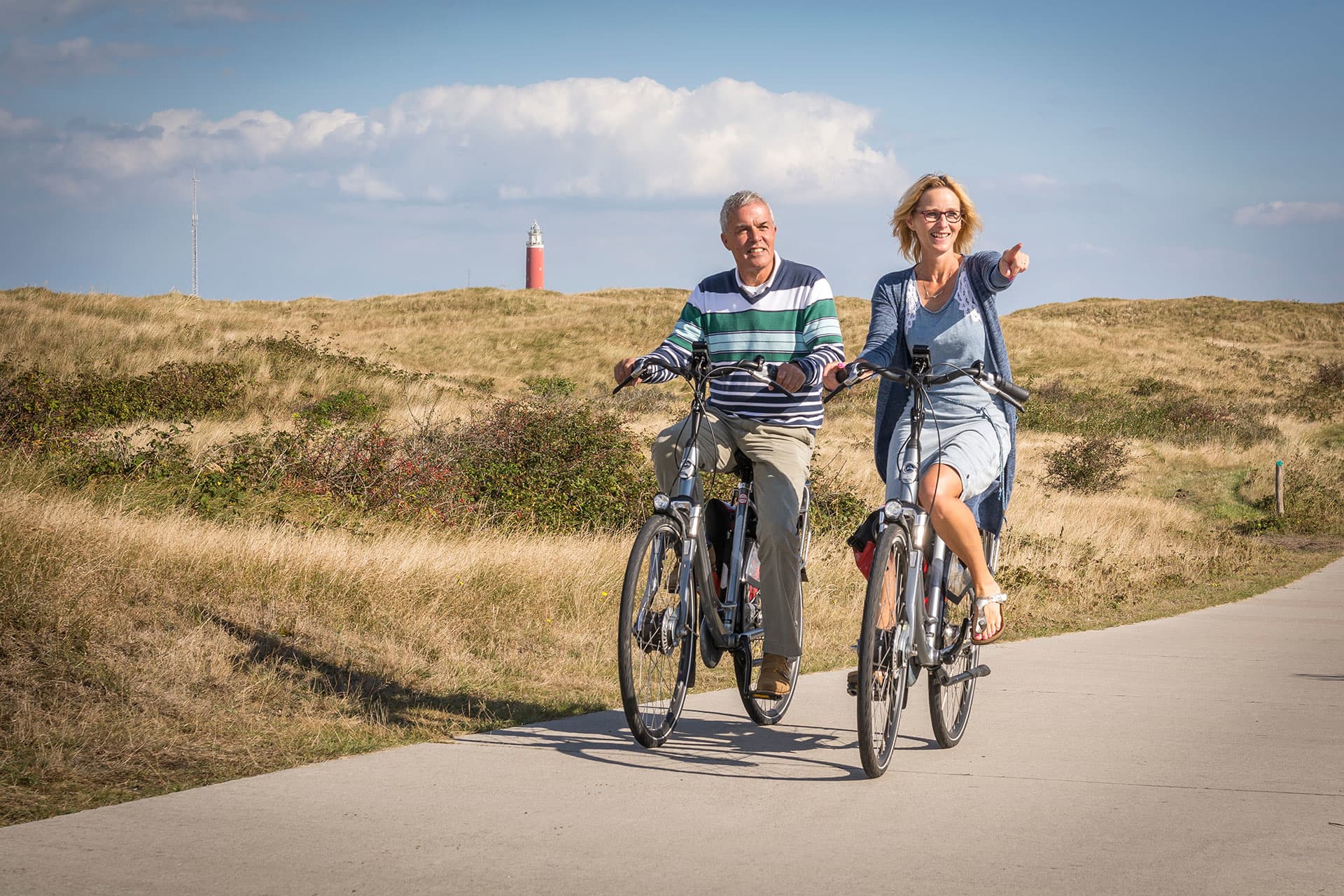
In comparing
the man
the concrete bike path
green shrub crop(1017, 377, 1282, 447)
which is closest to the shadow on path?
the concrete bike path

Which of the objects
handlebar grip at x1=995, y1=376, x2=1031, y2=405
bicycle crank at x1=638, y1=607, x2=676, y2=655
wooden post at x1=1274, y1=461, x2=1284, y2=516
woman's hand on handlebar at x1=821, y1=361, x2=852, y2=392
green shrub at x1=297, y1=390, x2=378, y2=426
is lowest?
wooden post at x1=1274, y1=461, x2=1284, y2=516

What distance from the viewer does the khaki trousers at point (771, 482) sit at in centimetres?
588

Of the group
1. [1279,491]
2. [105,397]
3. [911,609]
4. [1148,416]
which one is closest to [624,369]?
[911,609]

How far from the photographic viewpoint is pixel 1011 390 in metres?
5.59

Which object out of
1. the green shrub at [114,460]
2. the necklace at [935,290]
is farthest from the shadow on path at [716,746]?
the green shrub at [114,460]

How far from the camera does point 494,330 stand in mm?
65125

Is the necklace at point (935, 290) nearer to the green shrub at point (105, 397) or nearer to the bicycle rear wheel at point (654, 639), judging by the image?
the bicycle rear wheel at point (654, 639)

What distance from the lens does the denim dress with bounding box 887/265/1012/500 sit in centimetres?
569

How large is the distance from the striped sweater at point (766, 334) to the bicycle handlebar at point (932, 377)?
0.41 m

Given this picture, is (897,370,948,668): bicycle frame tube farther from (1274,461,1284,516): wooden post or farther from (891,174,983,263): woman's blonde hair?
(1274,461,1284,516): wooden post

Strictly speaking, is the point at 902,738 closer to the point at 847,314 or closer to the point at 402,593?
the point at 402,593

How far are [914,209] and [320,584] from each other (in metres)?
4.81

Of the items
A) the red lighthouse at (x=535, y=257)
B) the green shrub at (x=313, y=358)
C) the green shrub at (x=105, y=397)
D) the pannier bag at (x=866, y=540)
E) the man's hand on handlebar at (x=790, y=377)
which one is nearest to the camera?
the pannier bag at (x=866, y=540)

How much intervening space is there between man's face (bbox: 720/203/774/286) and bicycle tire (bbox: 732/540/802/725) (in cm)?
149
